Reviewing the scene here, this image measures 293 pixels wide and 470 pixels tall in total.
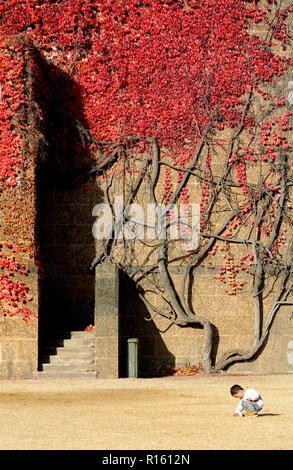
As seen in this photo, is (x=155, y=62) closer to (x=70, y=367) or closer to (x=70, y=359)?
(x=70, y=359)

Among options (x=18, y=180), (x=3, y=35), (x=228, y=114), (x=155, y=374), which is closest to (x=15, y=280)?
(x=18, y=180)

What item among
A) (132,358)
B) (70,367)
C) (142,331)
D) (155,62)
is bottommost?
(70,367)

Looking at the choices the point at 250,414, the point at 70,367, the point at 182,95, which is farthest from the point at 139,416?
the point at 182,95

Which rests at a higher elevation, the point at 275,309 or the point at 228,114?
the point at 228,114

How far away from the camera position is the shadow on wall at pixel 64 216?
50.5 ft

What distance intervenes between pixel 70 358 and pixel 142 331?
1.94m

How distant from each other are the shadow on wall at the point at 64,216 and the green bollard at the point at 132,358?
49.8 inches

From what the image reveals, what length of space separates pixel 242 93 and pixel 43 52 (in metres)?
Answer: 3.97

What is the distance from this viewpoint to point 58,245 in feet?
50.7

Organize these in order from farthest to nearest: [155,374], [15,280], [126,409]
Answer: [155,374], [15,280], [126,409]

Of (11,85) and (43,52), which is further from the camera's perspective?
(43,52)

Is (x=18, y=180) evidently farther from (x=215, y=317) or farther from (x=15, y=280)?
(x=215, y=317)

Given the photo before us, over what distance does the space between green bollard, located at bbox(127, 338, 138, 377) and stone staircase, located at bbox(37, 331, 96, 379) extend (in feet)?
2.23

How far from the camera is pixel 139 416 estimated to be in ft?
30.1
